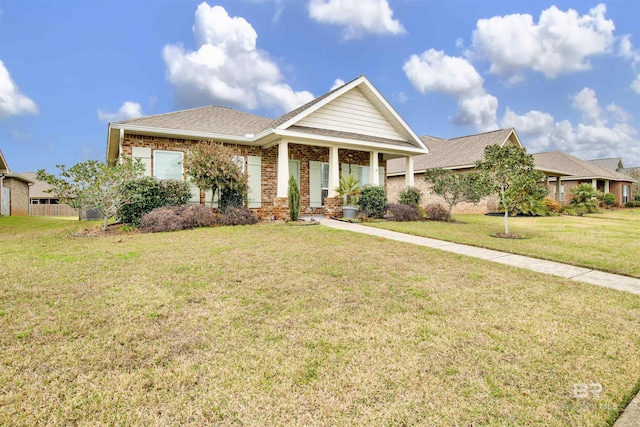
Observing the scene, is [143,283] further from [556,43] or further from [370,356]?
[556,43]

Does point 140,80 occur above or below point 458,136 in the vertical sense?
above

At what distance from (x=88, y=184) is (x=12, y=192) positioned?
79.5 feet

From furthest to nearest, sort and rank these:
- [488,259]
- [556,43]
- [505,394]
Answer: [556,43] < [488,259] < [505,394]

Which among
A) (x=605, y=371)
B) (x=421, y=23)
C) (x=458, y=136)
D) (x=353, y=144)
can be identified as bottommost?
(x=605, y=371)

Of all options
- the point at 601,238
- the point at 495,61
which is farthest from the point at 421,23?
the point at 601,238

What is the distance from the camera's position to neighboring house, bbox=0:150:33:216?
907 inches

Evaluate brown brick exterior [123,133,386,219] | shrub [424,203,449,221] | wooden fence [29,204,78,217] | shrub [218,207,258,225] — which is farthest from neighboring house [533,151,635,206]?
wooden fence [29,204,78,217]

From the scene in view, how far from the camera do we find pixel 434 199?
2317cm

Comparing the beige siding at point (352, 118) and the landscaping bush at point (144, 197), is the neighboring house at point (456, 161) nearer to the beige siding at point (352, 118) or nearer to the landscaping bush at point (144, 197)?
the beige siding at point (352, 118)

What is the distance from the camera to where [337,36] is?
20.0m

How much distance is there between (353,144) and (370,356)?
12.5m

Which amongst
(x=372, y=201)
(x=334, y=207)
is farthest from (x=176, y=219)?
(x=372, y=201)

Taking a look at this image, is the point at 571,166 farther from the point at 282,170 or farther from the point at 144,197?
the point at 144,197

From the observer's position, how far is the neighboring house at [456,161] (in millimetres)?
21797
